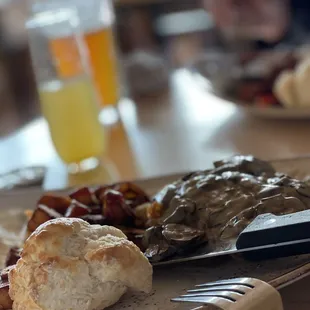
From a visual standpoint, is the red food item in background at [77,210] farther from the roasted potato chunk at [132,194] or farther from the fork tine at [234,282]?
the fork tine at [234,282]

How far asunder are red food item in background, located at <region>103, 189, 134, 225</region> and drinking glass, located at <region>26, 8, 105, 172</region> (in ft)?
1.73

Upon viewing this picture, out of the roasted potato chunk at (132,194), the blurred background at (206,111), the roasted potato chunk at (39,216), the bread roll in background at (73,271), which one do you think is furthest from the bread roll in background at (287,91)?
the bread roll in background at (73,271)

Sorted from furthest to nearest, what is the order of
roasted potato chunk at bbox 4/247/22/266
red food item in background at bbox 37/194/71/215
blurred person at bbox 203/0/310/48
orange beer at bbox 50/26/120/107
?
blurred person at bbox 203/0/310/48
orange beer at bbox 50/26/120/107
red food item in background at bbox 37/194/71/215
roasted potato chunk at bbox 4/247/22/266

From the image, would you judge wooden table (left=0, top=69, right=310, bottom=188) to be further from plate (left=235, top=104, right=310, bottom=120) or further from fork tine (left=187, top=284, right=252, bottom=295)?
fork tine (left=187, top=284, right=252, bottom=295)

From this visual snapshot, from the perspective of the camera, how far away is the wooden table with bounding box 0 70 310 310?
1365mm

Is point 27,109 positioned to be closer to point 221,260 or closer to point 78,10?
point 78,10

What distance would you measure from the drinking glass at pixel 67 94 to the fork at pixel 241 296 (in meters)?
0.79

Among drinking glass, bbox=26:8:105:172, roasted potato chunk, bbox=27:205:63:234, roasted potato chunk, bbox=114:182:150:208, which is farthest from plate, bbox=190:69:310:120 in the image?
roasted potato chunk, bbox=27:205:63:234

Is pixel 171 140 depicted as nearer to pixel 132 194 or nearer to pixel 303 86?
pixel 303 86

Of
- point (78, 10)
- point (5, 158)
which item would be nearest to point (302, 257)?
point (5, 158)

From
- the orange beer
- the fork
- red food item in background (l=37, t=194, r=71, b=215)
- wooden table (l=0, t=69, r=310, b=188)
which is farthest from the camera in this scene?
the orange beer

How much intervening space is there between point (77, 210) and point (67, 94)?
566 mm

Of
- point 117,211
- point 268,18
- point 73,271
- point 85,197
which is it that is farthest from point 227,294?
point 268,18

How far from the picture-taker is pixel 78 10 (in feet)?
5.65
